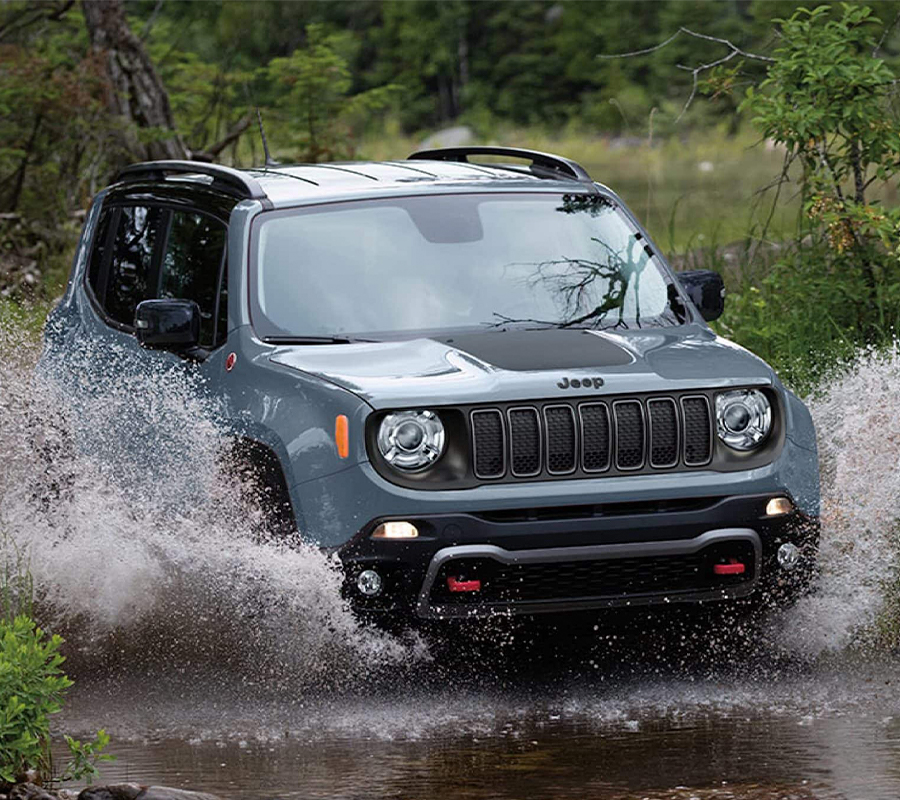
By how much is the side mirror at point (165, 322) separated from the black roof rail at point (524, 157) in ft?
5.69

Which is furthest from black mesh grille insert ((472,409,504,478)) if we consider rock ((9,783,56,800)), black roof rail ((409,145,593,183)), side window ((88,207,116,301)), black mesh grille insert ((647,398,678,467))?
side window ((88,207,116,301))

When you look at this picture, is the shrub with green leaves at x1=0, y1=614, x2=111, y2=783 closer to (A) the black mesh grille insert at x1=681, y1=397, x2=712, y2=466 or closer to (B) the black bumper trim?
(B) the black bumper trim

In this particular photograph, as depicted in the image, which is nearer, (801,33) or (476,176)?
(476,176)

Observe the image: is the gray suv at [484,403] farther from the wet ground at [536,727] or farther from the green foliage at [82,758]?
the green foliage at [82,758]

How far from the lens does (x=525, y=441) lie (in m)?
→ 6.43

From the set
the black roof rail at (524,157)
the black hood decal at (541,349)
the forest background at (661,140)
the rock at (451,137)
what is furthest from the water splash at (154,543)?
the rock at (451,137)

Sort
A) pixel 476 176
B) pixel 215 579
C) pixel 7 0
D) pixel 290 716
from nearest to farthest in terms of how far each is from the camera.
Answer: pixel 290 716 < pixel 215 579 < pixel 476 176 < pixel 7 0

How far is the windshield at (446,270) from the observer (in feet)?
24.1

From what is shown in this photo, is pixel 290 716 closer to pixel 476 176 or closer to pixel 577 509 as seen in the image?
pixel 577 509

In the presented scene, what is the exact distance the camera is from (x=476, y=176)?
321 inches

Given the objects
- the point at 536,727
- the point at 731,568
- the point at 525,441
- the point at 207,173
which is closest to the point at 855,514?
the point at 731,568

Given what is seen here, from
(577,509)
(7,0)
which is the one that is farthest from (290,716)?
(7,0)

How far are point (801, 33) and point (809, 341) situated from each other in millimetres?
1636

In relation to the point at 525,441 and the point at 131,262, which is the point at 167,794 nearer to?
the point at 525,441
